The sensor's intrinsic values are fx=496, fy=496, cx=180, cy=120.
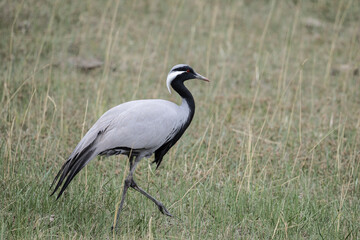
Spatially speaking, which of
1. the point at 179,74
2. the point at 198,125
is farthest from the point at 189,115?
the point at 198,125

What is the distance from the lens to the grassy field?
424 centimetres

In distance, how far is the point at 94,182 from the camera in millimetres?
4762

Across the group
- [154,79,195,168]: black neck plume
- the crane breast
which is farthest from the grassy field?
the crane breast

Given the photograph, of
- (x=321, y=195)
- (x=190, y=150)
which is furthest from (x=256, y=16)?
(x=321, y=195)

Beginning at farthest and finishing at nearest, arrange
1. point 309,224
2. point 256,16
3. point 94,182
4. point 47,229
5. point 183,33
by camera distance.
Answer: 1. point 256,16
2. point 183,33
3. point 94,182
4. point 309,224
5. point 47,229

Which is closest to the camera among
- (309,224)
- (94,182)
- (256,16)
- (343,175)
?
(309,224)

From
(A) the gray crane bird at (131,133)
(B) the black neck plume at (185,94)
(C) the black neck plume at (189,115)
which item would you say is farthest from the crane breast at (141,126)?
(B) the black neck plume at (185,94)

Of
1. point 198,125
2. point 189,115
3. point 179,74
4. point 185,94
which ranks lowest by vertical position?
point 198,125

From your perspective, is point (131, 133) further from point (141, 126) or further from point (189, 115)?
point (189, 115)

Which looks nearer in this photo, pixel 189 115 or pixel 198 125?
pixel 189 115

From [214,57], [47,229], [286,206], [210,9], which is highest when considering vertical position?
[210,9]

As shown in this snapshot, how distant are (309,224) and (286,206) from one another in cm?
27

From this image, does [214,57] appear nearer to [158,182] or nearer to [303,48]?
[303,48]

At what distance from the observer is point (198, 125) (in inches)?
248
